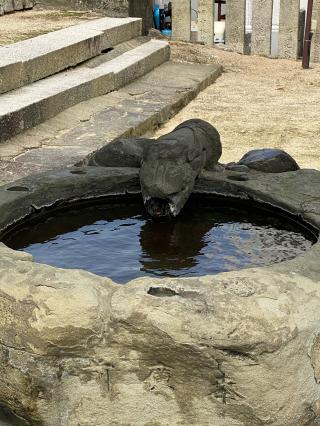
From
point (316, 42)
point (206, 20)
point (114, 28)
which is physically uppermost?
point (114, 28)

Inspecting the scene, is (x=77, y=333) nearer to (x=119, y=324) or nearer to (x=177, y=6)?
(x=119, y=324)

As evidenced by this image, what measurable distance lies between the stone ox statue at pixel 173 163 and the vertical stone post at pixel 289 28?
21.9 feet

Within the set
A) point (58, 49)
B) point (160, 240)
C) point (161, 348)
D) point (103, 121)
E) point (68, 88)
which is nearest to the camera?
point (161, 348)

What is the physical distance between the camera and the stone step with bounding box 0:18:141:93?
6844 millimetres

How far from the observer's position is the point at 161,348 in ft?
8.24

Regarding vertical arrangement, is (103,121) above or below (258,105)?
above

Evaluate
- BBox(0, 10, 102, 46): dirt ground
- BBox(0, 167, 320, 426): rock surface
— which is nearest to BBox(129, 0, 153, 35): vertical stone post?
BBox(0, 10, 102, 46): dirt ground

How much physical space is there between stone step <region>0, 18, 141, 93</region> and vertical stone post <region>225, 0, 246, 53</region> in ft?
4.62

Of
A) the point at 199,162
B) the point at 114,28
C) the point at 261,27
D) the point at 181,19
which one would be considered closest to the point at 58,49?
the point at 114,28

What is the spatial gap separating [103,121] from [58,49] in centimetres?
128

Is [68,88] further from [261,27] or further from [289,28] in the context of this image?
[289,28]

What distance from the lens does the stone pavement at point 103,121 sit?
18.0 ft

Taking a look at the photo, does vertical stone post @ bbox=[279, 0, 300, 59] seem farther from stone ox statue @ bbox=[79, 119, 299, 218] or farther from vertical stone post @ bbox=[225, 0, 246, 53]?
stone ox statue @ bbox=[79, 119, 299, 218]

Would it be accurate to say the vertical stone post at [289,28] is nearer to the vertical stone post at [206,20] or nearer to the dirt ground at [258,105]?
the dirt ground at [258,105]
